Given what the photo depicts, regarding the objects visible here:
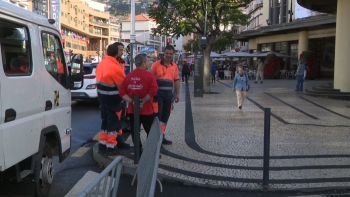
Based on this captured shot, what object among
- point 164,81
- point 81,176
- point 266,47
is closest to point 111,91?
point 164,81

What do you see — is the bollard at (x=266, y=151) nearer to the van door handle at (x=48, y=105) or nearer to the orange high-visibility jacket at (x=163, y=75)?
the orange high-visibility jacket at (x=163, y=75)

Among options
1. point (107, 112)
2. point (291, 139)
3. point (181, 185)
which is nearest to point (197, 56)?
point (291, 139)

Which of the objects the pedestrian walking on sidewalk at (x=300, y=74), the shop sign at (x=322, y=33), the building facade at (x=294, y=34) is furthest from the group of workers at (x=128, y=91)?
the shop sign at (x=322, y=33)

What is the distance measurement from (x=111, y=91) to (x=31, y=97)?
2.43m

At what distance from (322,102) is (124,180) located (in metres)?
11.6

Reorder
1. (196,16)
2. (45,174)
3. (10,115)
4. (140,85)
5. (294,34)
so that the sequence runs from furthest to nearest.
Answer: (294,34) < (196,16) < (140,85) < (45,174) < (10,115)

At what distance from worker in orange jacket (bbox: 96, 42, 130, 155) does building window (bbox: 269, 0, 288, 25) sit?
35.5 meters

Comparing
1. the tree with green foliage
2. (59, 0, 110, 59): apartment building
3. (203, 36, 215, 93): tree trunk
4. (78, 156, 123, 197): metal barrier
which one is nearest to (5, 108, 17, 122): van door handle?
(78, 156, 123, 197): metal barrier

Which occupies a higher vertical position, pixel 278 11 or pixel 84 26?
pixel 84 26

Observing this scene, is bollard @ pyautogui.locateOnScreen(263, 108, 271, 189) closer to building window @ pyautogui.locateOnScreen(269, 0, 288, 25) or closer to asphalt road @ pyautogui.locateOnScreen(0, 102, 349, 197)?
asphalt road @ pyautogui.locateOnScreen(0, 102, 349, 197)

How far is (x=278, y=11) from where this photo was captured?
4128cm

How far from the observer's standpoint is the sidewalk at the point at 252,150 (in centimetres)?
592

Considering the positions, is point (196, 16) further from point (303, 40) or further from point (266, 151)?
point (303, 40)

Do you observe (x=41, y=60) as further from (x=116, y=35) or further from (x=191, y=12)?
(x=116, y=35)
